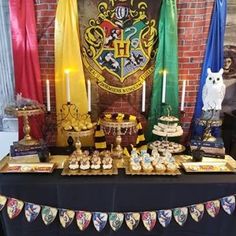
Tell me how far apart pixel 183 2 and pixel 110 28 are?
22.4 inches

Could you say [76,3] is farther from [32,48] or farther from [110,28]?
[32,48]

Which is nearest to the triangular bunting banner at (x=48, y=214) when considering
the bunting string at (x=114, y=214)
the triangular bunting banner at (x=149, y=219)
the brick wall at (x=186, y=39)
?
the bunting string at (x=114, y=214)

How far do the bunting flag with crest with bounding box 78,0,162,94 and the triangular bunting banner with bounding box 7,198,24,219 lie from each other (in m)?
1.02

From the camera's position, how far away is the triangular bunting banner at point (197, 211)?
1.32 m

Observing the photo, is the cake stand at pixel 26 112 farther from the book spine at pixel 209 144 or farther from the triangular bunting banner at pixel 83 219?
the book spine at pixel 209 144

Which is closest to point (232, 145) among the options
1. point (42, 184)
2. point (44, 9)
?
point (42, 184)

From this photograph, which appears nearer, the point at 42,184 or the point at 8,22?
the point at 42,184

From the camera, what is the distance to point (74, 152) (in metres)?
1.61

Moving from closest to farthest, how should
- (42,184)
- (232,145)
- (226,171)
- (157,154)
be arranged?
(42,184)
(226,171)
(157,154)
(232,145)

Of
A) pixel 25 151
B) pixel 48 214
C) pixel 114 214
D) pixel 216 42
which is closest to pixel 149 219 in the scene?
pixel 114 214

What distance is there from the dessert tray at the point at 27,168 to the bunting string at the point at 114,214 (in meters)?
0.16

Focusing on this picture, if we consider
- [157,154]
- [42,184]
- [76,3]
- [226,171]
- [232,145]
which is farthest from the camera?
[232,145]

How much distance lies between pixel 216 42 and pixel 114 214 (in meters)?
A: 1.41

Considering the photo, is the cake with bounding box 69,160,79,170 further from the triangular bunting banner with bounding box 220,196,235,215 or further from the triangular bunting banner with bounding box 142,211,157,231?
the triangular bunting banner with bounding box 220,196,235,215
